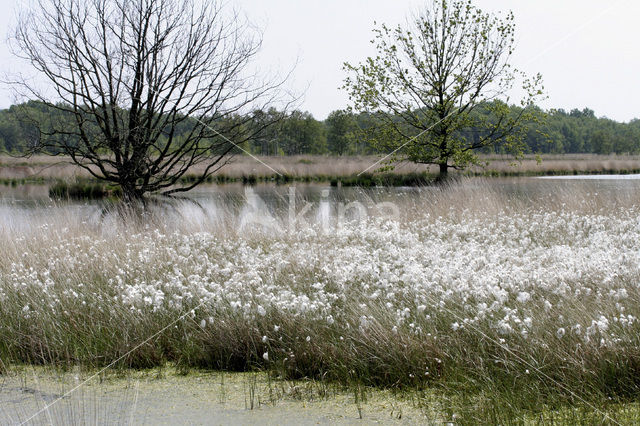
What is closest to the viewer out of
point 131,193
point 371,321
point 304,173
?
point 371,321

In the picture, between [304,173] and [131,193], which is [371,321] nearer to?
[131,193]

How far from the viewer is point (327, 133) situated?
76125 mm

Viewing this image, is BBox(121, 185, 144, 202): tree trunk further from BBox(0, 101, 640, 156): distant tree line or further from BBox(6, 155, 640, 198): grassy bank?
BBox(6, 155, 640, 198): grassy bank

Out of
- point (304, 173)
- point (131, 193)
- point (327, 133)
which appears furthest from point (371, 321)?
point (327, 133)

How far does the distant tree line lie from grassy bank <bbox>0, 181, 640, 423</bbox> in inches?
344

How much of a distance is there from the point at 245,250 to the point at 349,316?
324cm

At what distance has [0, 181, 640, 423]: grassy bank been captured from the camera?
4.18 metres

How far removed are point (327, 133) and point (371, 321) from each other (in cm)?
7223

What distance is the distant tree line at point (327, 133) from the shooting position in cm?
1606

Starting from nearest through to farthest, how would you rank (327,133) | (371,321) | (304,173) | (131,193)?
(371,321)
(131,193)
(304,173)
(327,133)

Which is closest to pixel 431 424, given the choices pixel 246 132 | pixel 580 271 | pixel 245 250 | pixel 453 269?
pixel 453 269

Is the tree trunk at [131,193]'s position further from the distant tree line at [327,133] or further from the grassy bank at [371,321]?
the grassy bank at [371,321]

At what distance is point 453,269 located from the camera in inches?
239

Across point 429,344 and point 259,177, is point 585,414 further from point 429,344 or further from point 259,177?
point 259,177
